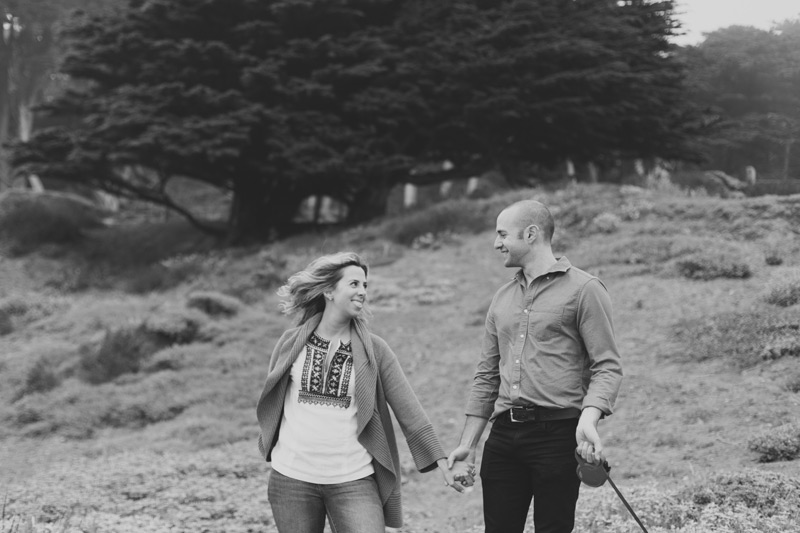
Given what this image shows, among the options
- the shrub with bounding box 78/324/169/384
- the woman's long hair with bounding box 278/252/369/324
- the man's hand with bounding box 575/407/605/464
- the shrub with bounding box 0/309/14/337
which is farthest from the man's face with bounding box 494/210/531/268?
the shrub with bounding box 0/309/14/337

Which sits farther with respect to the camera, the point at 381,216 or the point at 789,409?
the point at 381,216

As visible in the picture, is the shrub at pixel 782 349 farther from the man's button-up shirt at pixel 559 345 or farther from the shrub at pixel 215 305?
the shrub at pixel 215 305

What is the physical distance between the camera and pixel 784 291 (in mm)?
8945

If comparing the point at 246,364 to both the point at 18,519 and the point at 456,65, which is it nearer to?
the point at 18,519

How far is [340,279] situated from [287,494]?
0.93 meters

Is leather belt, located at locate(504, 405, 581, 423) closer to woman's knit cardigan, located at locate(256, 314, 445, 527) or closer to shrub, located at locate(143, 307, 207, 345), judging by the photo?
woman's knit cardigan, located at locate(256, 314, 445, 527)

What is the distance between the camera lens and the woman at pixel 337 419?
3471 millimetres

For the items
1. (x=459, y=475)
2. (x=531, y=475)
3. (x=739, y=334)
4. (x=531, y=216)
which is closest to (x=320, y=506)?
(x=459, y=475)

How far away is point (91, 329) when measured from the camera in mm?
13938

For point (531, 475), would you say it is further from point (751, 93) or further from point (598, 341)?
point (751, 93)

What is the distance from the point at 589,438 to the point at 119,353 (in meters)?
10.2

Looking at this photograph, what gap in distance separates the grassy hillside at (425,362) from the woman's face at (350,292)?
2.94ft

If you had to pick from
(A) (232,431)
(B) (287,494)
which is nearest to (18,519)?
(B) (287,494)

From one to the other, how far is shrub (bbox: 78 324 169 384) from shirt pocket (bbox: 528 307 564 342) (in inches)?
370
